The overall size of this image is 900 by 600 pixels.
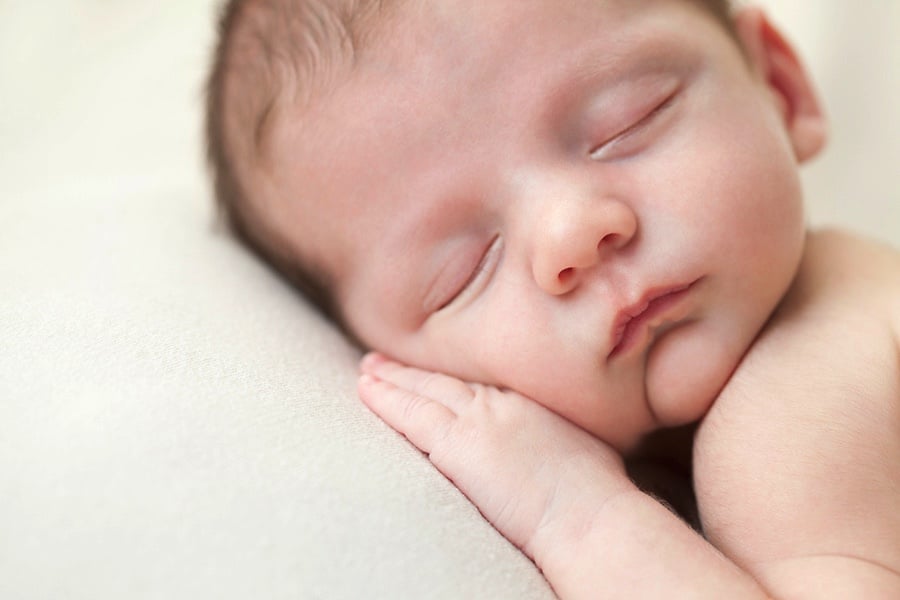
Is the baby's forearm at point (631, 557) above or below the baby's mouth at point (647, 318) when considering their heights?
below

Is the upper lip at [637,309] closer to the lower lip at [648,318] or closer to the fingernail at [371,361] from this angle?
the lower lip at [648,318]

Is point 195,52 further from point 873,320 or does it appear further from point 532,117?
point 873,320

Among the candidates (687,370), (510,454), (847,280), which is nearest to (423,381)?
(510,454)

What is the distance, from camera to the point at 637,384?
38.6 inches

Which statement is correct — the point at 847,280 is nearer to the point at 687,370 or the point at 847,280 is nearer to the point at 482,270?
the point at 687,370

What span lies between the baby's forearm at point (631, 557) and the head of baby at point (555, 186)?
6.5 inches

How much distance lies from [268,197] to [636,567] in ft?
2.37

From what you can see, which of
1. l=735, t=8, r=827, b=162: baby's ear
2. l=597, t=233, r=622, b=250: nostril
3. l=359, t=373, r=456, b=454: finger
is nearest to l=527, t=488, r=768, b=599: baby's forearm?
l=359, t=373, r=456, b=454: finger

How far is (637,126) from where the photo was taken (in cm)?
100

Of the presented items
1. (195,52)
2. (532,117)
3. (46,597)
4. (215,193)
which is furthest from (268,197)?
(195,52)

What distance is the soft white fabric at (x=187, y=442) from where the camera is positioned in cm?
67

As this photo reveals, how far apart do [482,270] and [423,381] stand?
6.1 inches

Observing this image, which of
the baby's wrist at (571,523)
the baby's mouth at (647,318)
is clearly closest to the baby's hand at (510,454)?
the baby's wrist at (571,523)

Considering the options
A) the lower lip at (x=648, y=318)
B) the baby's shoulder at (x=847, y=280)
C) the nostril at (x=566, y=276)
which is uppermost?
the nostril at (x=566, y=276)
